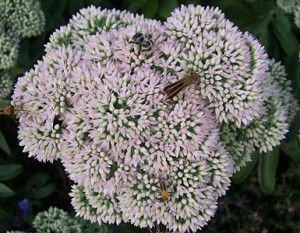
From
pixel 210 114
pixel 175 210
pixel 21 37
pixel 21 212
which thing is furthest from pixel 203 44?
pixel 21 212

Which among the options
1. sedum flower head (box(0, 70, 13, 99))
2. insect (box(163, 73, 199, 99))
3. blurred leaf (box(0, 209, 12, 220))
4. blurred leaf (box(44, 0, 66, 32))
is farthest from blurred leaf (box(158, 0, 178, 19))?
blurred leaf (box(0, 209, 12, 220))

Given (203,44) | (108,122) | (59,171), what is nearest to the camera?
(108,122)

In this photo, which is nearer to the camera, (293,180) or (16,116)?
(16,116)

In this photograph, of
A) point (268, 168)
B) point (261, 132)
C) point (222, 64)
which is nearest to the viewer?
point (222, 64)

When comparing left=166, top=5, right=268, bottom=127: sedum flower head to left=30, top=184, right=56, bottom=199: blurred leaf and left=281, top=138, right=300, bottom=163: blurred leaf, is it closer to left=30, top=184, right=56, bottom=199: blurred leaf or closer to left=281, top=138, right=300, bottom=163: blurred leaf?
left=281, top=138, right=300, bottom=163: blurred leaf

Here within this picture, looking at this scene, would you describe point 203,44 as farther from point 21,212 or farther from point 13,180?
point 13,180

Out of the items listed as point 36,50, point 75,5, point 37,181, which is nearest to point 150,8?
point 75,5

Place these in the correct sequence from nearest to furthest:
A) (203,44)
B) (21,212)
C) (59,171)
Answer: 1. (203,44)
2. (21,212)
3. (59,171)

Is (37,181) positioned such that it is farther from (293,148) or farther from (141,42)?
(293,148)
